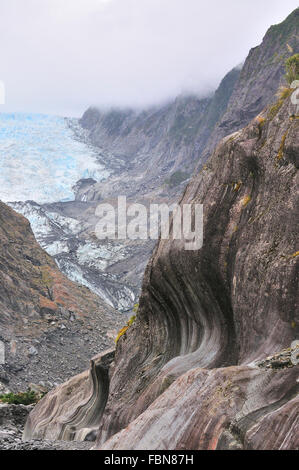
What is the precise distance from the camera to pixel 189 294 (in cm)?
1422

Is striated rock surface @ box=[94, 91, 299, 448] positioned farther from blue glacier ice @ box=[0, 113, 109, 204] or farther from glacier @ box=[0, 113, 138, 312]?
blue glacier ice @ box=[0, 113, 109, 204]

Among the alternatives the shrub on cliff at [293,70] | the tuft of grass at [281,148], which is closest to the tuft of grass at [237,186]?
the tuft of grass at [281,148]

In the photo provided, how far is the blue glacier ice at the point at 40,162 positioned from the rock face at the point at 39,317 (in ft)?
216

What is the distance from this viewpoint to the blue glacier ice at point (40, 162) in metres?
135

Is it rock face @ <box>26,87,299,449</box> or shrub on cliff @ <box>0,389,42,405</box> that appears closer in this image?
rock face @ <box>26,87,299,449</box>

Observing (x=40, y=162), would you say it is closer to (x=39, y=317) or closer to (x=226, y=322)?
(x=39, y=317)

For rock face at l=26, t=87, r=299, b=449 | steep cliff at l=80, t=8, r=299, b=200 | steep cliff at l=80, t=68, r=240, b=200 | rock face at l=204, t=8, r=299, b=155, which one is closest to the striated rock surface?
rock face at l=26, t=87, r=299, b=449

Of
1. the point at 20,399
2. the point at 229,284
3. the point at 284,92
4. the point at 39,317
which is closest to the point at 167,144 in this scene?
the point at 39,317

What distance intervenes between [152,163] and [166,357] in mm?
161976

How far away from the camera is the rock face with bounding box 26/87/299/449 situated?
8.34m

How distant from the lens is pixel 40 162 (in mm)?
139250

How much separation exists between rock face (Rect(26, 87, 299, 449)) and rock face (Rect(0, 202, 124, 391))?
28.2 meters

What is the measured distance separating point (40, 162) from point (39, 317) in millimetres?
90913

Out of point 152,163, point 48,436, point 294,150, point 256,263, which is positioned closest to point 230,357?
point 256,263
